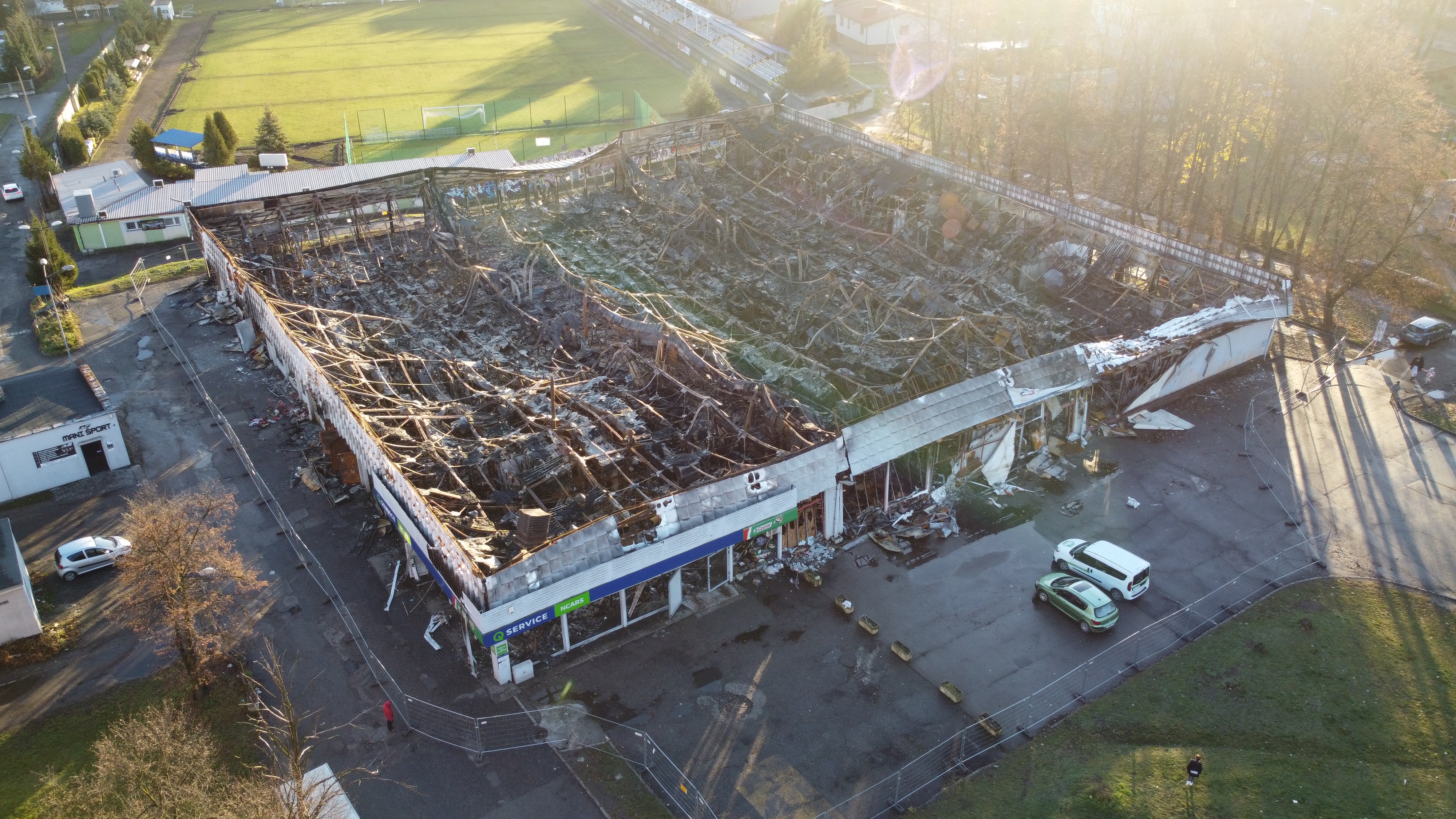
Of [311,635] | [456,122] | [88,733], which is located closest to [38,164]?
[456,122]

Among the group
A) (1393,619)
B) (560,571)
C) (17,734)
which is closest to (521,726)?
(560,571)

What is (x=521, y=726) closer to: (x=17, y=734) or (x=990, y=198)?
(x=17, y=734)

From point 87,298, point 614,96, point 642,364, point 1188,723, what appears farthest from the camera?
point 614,96

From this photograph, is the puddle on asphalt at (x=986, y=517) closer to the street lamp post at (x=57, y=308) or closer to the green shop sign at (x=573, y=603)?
the green shop sign at (x=573, y=603)

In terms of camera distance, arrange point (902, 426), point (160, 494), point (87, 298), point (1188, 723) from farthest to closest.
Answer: point (87, 298) → point (160, 494) → point (902, 426) → point (1188, 723)

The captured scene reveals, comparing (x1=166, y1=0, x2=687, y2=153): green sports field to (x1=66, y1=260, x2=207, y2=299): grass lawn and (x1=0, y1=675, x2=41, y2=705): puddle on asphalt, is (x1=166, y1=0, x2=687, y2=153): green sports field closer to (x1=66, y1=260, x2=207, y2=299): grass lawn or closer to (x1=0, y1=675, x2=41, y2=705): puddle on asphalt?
(x1=66, y1=260, x2=207, y2=299): grass lawn

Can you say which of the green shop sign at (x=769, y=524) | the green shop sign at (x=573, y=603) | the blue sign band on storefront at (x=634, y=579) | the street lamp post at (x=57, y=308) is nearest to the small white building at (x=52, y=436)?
the street lamp post at (x=57, y=308)

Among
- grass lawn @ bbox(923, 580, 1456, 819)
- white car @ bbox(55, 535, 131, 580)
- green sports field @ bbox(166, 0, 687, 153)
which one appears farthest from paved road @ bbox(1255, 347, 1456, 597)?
green sports field @ bbox(166, 0, 687, 153)
